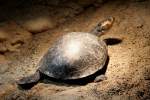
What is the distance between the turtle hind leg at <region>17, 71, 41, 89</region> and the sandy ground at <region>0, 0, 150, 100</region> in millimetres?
60

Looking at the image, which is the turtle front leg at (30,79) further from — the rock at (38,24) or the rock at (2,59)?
the rock at (38,24)

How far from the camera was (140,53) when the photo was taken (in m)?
3.32

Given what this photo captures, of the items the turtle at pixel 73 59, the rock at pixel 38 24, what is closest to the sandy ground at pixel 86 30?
the rock at pixel 38 24

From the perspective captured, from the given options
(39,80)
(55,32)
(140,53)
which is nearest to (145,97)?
(140,53)

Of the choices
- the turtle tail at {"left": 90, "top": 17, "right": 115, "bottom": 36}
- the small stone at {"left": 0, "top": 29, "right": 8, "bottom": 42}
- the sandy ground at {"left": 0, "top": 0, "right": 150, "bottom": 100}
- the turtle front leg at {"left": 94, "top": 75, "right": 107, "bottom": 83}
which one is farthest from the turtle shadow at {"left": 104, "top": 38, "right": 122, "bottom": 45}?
the small stone at {"left": 0, "top": 29, "right": 8, "bottom": 42}

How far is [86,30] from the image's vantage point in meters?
4.11

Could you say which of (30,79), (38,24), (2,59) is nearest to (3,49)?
(2,59)

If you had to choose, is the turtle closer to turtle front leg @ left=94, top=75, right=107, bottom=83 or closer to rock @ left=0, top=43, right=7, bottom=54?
turtle front leg @ left=94, top=75, right=107, bottom=83

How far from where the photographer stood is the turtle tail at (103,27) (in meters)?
3.85

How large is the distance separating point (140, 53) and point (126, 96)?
0.85 meters

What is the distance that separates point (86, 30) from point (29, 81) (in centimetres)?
140

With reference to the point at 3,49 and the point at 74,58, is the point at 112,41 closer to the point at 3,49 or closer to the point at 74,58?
the point at 74,58

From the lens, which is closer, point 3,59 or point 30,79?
point 30,79

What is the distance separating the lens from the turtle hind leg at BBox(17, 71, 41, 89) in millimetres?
3070
